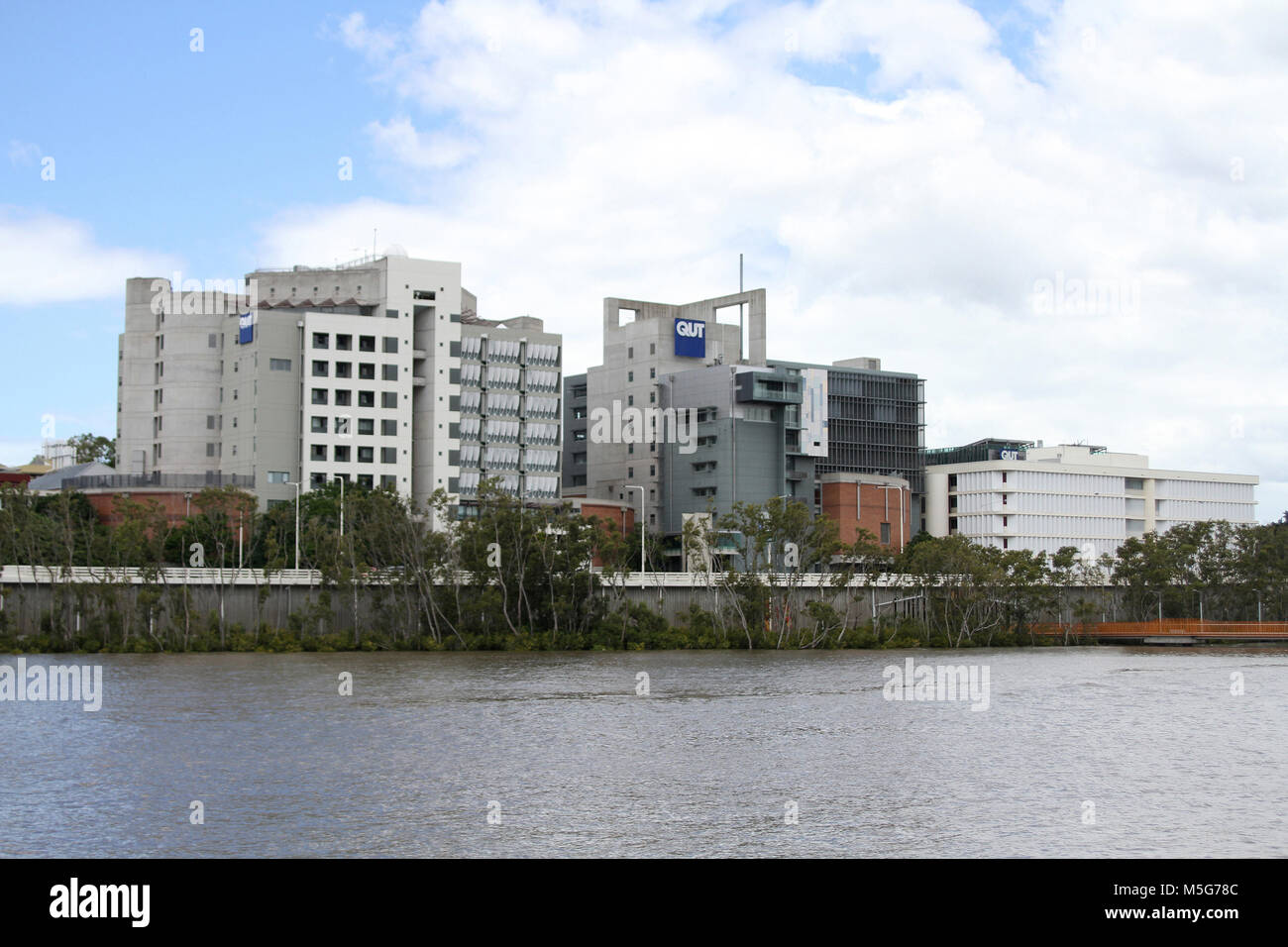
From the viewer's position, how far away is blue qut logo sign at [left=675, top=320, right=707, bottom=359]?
19150cm

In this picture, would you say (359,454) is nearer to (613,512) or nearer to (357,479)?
(357,479)

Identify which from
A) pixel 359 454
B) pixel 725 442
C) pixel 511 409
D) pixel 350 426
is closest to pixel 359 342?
pixel 350 426

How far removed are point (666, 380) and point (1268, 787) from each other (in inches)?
5947

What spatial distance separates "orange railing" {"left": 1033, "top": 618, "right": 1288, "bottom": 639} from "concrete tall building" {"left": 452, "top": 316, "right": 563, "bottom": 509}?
61893 mm

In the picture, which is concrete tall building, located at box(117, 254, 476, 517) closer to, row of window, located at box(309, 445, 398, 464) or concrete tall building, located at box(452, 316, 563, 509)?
row of window, located at box(309, 445, 398, 464)

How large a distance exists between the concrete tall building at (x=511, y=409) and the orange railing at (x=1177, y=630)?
203 feet

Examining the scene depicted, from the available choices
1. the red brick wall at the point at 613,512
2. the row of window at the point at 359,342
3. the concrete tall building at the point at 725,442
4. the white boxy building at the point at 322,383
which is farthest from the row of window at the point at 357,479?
the concrete tall building at the point at 725,442

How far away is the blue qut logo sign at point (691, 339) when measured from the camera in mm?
191500

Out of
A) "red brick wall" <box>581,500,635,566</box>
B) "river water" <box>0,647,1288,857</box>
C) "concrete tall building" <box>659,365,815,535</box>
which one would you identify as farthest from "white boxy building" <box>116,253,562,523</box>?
"river water" <box>0,647,1288,857</box>

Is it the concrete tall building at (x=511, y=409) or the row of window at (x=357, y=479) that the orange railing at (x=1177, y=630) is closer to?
the concrete tall building at (x=511, y=409)

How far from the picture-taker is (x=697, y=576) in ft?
379
